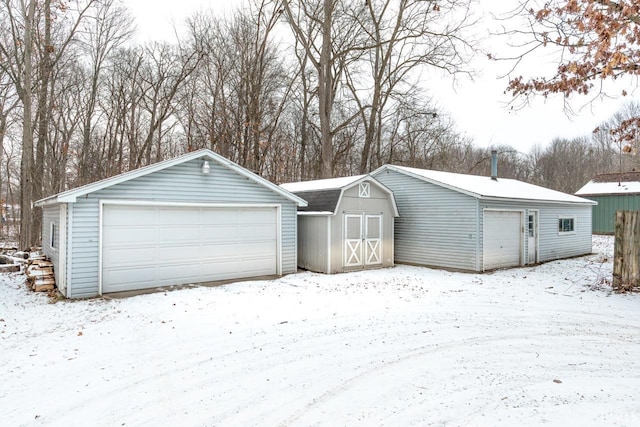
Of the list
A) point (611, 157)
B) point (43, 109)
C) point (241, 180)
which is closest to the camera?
point (241, 180)

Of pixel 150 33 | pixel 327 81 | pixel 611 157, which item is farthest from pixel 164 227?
pixel 611 157

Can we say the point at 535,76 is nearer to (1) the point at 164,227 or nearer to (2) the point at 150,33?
(1) the point at 164,227

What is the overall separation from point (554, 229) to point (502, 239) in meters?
3.86

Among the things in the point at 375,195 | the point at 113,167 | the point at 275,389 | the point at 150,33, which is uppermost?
the point at 150,33

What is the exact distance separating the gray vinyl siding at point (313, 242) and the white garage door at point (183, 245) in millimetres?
1373

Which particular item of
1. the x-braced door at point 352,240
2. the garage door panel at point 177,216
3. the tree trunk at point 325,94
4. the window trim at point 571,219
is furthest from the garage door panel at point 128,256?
the window trim at point 571,219

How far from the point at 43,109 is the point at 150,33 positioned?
845 cm

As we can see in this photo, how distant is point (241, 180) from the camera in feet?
34.0

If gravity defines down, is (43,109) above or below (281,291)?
above

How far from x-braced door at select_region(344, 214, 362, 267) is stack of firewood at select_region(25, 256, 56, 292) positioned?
24.6 ft

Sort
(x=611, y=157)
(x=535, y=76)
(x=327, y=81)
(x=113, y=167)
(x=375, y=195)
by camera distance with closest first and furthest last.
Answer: (x=535, y=76) → (x=375, y=195) → (x=327, y=81) → (x=113, y=167) → (x=611, y=157)

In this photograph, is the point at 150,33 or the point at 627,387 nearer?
the point at 627,387

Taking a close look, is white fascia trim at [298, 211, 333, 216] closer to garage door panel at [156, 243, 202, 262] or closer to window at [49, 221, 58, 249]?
garage door panel at [156, 243, 202, 262]

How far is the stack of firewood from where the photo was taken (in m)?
8.75
